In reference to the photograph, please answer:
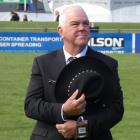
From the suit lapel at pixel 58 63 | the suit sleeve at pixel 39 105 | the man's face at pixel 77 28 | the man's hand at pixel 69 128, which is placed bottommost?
the man's hand at pixel 69 128

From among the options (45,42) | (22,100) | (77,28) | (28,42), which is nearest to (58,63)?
(77,28)

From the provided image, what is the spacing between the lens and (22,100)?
50.1 feet

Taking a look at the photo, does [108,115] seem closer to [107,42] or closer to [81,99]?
[81,99]

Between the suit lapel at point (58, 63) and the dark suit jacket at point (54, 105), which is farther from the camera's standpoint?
the suit lapel at point (58, 63)

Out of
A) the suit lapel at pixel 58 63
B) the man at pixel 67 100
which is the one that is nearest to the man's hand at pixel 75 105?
the man at pixel 67 100

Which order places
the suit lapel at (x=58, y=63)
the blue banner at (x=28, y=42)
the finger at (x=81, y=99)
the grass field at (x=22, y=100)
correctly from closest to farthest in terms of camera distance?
the finger at (x=81, y=99), the suit lapel at (x=58, y=63), the grass field at (x=22, y=100), the blue banner at (x=28, y=42)

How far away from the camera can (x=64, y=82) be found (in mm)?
4480

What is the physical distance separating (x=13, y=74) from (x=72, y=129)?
17150 mm

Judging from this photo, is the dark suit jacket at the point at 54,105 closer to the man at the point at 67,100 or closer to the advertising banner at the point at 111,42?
the man at the point at 67,100

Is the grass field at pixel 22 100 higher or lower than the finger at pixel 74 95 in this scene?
lower

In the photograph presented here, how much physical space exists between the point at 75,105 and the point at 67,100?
0.09 meters

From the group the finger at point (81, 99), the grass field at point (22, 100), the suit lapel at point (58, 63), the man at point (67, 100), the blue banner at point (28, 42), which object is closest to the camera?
the finger at point (81, 99)

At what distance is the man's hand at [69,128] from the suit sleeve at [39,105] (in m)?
0.06

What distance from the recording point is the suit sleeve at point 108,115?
179 inches
